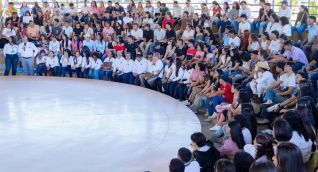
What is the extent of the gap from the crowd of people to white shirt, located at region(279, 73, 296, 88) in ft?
0.06

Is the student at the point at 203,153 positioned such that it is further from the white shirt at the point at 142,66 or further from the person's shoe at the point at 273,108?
the white shirt at the point at 142,66

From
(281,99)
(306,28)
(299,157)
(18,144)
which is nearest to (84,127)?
(18,144)

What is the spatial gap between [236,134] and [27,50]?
9.39 m

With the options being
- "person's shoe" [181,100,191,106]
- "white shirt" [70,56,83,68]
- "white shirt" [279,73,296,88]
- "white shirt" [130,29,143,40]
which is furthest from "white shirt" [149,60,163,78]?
"white shirt" [279,73,296,88]

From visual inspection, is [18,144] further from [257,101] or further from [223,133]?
[257,101]

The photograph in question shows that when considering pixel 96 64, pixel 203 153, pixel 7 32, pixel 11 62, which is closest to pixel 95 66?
pixel 96 64

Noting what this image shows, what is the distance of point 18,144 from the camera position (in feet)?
26.2

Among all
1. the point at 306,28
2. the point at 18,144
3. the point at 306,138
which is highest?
the point at 306,28

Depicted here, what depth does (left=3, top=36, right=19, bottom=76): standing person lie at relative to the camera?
14211 millimetres

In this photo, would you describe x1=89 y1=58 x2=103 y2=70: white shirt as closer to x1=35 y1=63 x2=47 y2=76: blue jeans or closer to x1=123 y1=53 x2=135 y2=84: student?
x1=123 y1=53 x2=135 y2=84: student

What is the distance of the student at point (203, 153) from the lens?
226 inches

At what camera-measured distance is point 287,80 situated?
8648 millimetres

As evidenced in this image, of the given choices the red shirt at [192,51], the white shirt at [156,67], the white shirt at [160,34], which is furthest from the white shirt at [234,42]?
the white shirt at [160,34]

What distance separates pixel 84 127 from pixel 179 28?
6866 millimetres
